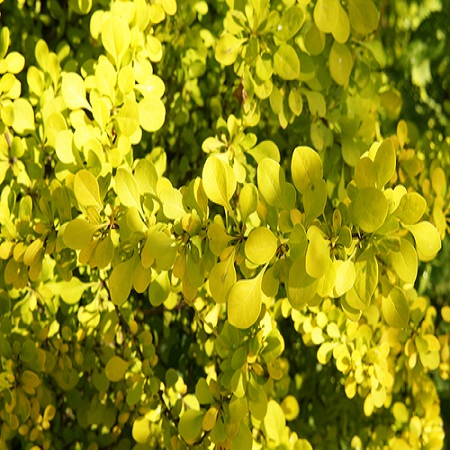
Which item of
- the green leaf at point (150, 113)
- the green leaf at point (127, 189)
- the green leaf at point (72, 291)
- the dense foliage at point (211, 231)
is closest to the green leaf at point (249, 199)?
the dense foliage at point (211, 231)

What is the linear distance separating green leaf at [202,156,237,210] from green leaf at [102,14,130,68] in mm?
245

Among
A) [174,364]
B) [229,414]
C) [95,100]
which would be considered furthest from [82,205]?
[174,364]

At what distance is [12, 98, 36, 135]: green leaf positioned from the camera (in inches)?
32.2

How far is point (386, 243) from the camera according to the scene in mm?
584

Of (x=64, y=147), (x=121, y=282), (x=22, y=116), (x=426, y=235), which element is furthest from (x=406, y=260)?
(x=22, y=116)

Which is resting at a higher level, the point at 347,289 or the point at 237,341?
the point at 347,289

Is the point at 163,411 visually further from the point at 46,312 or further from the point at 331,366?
the point at 331,366

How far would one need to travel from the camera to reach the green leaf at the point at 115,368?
0.82 metres

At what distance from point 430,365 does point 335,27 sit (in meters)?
0.43

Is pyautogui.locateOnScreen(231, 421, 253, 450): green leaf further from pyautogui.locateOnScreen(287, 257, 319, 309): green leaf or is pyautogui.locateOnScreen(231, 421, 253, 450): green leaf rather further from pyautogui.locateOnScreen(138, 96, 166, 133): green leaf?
pyautogui.locateOnScreen(138, 96, 166, 133): green leaf

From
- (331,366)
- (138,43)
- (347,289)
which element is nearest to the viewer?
(347,289)

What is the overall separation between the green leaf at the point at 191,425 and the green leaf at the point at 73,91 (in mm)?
342

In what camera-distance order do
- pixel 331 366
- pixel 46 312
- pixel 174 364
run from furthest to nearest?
pixel 331 366 → pixel 174 364 → pixel 46 312

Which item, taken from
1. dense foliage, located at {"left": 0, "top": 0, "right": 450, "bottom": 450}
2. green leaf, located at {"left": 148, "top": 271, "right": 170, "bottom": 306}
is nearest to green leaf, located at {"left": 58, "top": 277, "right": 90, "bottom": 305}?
dense foliage, located at {"left": 0, "top": 0, "right": 450, "bottom": 450}
